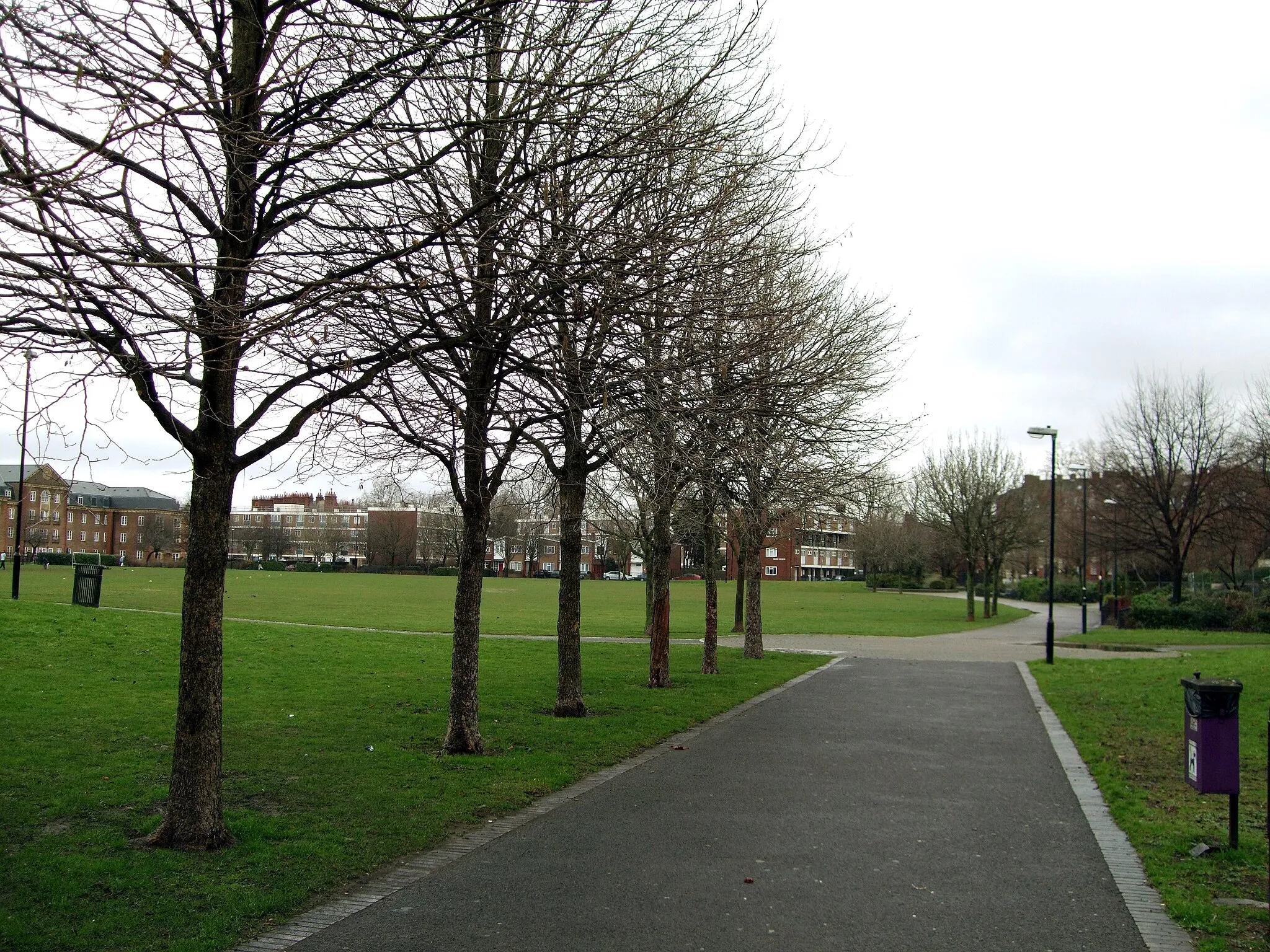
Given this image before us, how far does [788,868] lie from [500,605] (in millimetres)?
41977

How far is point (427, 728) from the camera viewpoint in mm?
11703

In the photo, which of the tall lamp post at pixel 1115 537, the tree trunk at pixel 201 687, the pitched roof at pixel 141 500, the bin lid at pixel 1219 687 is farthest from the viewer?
the pitched roof at pixel 141 500

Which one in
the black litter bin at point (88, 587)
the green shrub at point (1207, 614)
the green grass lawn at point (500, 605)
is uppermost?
the black litter bin at point (88, 587)

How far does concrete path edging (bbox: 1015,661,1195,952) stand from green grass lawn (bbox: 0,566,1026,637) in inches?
820

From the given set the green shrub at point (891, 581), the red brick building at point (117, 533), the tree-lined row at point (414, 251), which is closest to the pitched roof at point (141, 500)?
the red brick building at point (117, 533)

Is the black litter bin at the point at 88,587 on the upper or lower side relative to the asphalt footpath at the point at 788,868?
upper

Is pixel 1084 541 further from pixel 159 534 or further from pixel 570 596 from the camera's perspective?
pixel 159 534

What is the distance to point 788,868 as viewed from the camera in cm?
673

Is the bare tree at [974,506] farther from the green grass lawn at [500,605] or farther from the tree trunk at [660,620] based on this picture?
the tree trunk at [660,620]

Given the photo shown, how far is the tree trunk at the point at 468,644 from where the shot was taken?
10.2m

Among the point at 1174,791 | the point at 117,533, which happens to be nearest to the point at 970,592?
the point at 1174,791

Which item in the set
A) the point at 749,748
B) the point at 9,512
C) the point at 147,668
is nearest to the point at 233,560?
the point at 9,512

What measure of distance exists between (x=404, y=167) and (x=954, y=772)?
8.09 m

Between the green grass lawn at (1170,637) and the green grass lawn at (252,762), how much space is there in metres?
19.4
